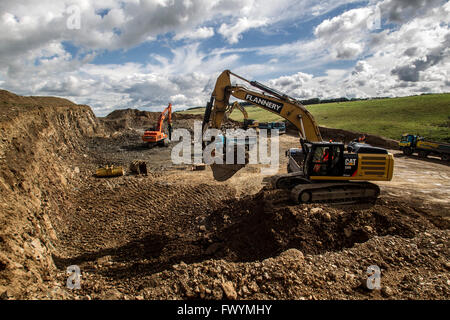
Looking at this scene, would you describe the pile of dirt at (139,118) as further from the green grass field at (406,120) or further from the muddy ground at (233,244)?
the muddy ground at (233,244)

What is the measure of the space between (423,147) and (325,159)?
15.9 metres

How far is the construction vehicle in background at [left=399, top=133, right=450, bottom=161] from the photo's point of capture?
17.6 metres

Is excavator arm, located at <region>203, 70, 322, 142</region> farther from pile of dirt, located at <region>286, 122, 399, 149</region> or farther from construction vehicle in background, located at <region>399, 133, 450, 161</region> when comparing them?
pile of dirt, located at <region>286, 122, 399, 149</region>

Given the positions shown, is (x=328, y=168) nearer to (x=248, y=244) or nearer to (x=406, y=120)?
(x=248, y=244)

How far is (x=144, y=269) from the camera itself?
6461 millimetres

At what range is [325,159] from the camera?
8.57 metres

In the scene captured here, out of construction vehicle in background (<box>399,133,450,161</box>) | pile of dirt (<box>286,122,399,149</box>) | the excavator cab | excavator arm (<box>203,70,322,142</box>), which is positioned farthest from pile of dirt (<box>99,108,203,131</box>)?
the excavator cab

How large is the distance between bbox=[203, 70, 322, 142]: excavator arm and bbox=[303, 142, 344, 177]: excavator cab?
1.47m

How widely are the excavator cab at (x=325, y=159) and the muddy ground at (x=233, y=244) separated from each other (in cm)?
124

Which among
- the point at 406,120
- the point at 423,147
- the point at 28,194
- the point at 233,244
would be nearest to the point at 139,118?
the point at 28,194

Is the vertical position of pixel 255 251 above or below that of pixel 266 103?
below

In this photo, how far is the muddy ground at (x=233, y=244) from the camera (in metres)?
4.92

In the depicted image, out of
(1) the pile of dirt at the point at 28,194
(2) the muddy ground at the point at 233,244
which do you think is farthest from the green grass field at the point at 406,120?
(1) the pile of dirt at the point at 28,194

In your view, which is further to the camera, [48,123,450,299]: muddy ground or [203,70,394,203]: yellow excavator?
[203,70,394,203]: yellow excavator
